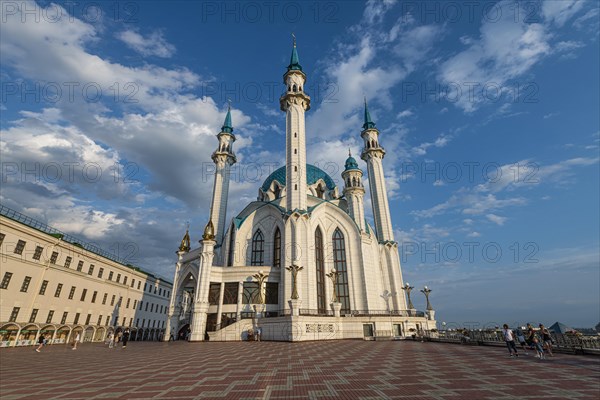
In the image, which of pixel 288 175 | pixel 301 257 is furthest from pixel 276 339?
pixel 288 175

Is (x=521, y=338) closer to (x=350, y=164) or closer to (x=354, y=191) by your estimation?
(x=354, y=191)

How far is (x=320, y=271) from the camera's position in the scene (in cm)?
3556

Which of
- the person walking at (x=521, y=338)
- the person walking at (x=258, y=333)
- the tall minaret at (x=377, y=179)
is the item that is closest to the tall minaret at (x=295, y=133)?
the tall minaret at (x=377, y=179)

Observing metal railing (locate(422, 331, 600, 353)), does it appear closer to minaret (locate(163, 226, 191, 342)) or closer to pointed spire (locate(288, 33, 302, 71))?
minaret (locate(163, 226, 191, 342))

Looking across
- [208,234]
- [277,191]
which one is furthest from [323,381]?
[277,191]

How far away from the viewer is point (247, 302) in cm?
3266

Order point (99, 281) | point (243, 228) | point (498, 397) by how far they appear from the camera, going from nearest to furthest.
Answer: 1. point (498, 397)
2. point (99, 281)
3. point (243, 228)

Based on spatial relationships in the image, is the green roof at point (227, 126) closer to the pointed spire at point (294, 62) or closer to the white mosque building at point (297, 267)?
the white mosque building at point (297, 267)

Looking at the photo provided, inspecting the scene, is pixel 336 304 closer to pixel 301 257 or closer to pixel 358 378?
pixel 301 257

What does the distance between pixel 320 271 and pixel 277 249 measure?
6.17 m

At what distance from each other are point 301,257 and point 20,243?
2695 centimetres

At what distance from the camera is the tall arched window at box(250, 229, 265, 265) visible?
125 ft

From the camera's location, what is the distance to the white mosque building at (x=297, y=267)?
3058 cm

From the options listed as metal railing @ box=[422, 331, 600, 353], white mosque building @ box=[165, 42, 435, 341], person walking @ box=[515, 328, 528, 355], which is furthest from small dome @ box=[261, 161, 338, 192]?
person walking @ box=[515, 328, 528, 355]
